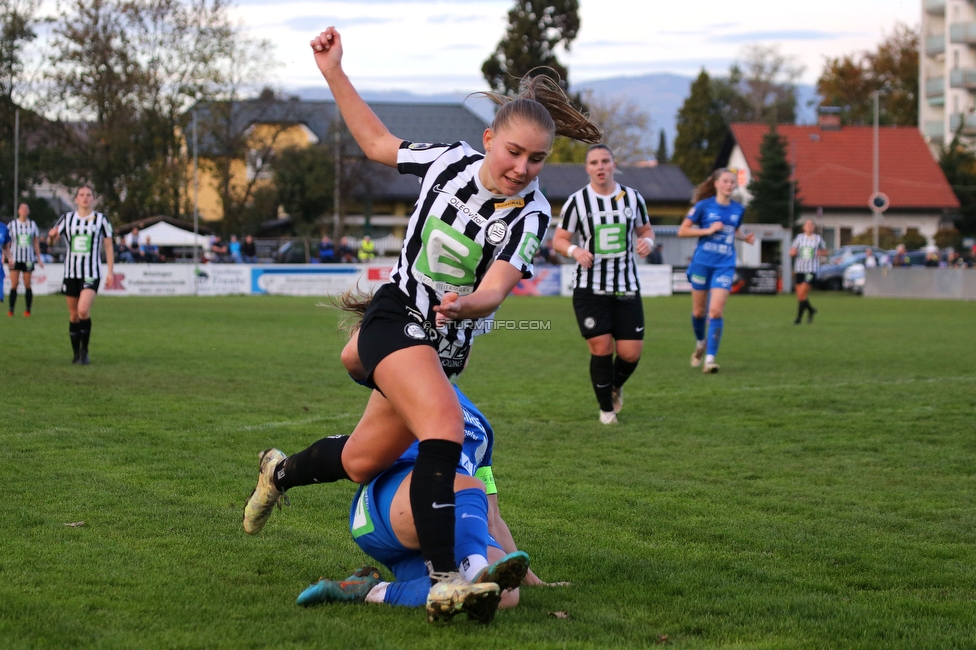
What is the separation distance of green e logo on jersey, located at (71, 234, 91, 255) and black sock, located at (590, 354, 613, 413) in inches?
256

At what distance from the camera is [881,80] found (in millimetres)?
82062

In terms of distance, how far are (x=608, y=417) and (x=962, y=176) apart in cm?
6524

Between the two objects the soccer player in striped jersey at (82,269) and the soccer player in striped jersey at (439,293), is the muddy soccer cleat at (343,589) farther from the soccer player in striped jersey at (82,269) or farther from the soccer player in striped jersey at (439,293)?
the soccer player in striped jersey at (82,269)

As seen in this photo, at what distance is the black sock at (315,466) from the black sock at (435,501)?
1.92 feet

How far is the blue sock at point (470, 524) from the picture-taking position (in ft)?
12.9

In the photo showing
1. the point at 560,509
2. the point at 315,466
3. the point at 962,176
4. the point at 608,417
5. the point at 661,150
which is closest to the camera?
the point at 315,466

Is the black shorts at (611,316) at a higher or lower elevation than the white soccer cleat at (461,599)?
higher

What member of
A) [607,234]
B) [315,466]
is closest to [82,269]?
[607,234]

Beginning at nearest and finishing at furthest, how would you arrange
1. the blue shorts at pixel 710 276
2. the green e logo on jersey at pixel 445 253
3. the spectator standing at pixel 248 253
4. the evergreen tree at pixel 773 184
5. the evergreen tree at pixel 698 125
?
1. the green e logo on jersey at pixel 445 253
2. the blue shorts at pixel 710 276
3. the spectator standing at pixel 248 253
4. the evergreen tree at pixel 773 184
5. the evergreen tree at pixel 698 125

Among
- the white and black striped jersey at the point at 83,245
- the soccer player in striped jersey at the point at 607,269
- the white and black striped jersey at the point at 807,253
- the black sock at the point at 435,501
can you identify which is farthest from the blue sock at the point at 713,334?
the white and black striped jersey at the point at 807,253

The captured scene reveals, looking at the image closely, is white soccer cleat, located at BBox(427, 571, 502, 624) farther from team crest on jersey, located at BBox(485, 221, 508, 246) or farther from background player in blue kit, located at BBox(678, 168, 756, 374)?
background player in blue kit, located at BBox(678, 168, 756, 374)

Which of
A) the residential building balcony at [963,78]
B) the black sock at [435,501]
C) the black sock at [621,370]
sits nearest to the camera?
the black sock at [435,501]

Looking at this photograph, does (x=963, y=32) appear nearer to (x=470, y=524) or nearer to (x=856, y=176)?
(x=856, y=176)

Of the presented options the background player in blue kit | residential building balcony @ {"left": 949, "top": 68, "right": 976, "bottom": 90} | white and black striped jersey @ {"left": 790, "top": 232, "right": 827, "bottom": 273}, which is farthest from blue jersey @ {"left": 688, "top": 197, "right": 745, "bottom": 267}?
residential building balcony @ {"left": 949, "top": 68, "right": 976, "bottom": 90}
